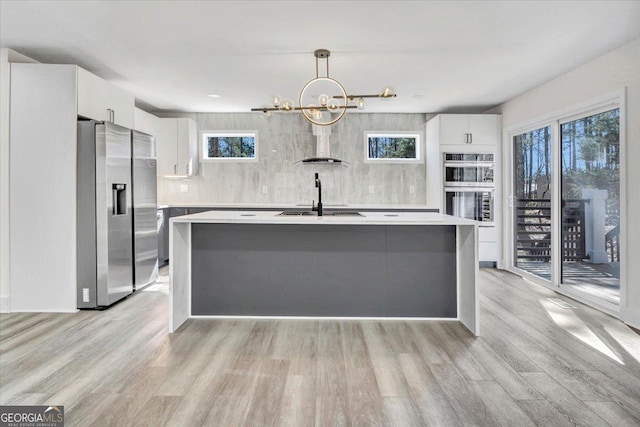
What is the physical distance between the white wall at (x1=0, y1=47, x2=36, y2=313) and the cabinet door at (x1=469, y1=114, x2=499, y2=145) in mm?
5433

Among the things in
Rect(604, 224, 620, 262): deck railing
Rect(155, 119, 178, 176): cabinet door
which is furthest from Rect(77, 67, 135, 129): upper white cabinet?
Rect(604, 224, 620, 262): deck railing

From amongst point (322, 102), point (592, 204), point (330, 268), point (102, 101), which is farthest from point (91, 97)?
point (592, 204)

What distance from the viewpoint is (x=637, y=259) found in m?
3.04

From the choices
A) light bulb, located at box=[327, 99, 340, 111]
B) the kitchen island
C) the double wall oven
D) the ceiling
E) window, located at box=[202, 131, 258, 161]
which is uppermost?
the ceiling

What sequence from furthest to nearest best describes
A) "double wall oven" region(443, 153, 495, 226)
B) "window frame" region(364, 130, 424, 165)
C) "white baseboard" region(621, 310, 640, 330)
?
"window frame" region(364, 130, 424, 165) → "double wall oven" region(443, 153, 495, 226) → "white baseboard" region(621, 310, 640, 330)

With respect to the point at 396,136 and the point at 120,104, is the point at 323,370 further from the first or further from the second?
the point at 396,136

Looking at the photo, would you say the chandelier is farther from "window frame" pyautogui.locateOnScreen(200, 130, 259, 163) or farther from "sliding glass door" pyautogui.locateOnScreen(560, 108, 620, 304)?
"sliding glass door" pyautogui.locateOnScreen(560, 108, 620, 304)

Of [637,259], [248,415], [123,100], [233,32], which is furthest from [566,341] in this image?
[123,100]

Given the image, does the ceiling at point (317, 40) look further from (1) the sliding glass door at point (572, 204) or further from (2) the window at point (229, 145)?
(2) the window at point (229, 145)

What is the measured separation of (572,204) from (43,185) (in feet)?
17.3

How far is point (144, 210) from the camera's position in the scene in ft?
13.5

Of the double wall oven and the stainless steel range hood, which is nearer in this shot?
the double wall oven

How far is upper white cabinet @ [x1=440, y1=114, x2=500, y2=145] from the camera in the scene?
5.30 m

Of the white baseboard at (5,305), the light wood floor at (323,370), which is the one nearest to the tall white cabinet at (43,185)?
the white baseboard at (5,305)
